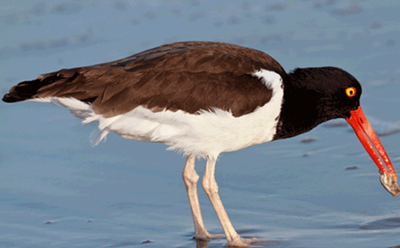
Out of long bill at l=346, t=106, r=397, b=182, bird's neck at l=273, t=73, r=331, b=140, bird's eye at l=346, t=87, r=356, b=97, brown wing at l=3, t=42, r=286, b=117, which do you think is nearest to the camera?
brown wing at l=3, t=42, r=286, b=117

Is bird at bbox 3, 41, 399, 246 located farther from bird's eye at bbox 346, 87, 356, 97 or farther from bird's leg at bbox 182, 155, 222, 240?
bird's eye at bbox 346, 87, 356, 97

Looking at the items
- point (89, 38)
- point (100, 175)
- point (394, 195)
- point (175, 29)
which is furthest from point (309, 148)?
point (89, 38)

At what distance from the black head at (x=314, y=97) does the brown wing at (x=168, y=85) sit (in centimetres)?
34

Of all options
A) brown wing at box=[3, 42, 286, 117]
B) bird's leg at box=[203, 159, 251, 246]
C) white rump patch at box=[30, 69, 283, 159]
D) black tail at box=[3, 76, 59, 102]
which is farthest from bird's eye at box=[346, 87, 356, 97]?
black tail at box=[3, 76, 59, 102]

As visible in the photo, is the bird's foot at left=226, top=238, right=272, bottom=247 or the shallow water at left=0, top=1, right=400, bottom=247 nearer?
the bird's foot at left=226, top=238, right=272, bottom=247

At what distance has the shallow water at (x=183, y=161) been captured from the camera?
16.0ft

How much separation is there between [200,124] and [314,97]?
1.08 meters

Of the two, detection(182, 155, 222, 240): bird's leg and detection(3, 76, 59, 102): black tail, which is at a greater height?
detection(3, 76, 59, 102): black tail

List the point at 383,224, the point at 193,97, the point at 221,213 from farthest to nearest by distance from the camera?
1. the point at 221,213
2. the point at 383,224
3. the point at 193,97

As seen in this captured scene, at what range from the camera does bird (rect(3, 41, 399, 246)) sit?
15.0ft

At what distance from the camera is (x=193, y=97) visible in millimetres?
4578

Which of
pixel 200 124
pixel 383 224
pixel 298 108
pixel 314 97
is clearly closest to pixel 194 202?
pixel 200 124

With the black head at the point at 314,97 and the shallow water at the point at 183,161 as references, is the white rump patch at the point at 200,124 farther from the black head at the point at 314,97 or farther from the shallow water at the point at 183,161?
the shallow water at the point at 183,161

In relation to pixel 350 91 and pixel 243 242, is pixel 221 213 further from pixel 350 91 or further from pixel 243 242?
pixel 350 91
